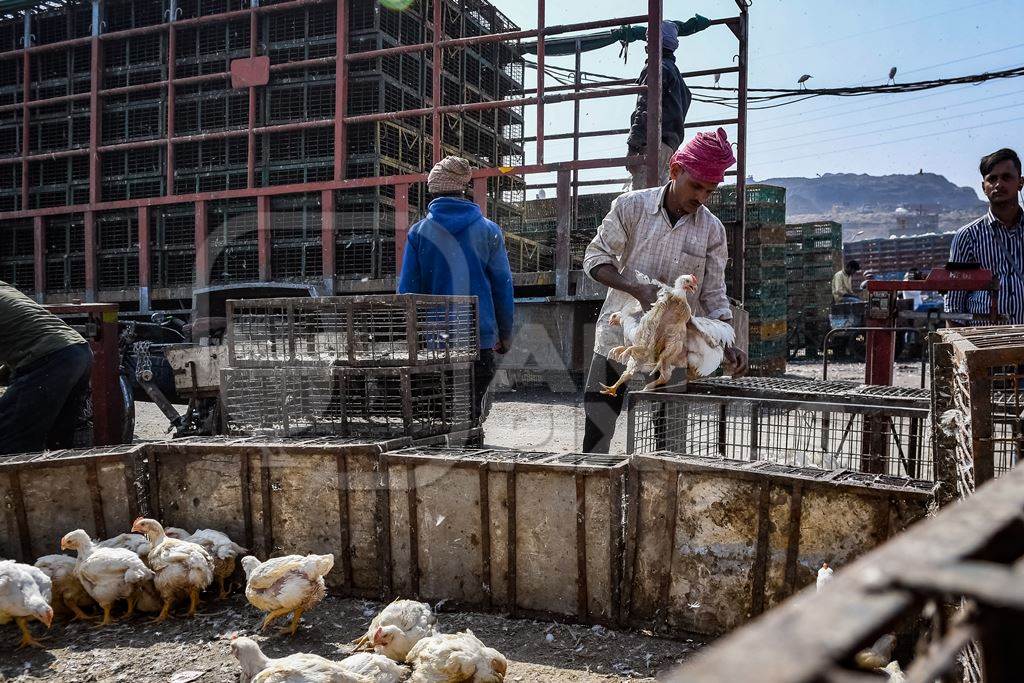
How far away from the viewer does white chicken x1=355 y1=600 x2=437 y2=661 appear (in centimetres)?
263

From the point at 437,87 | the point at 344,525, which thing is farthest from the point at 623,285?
the point at 437,87

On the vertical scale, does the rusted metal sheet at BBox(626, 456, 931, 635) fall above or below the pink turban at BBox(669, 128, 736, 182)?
below

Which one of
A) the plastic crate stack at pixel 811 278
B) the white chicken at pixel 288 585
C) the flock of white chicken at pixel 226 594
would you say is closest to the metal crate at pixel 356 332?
the flock of white chicken at pixel 226 594

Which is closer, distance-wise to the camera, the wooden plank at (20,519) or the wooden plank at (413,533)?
the wooden plank at (413,533)

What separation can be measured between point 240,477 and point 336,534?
1.85 ft

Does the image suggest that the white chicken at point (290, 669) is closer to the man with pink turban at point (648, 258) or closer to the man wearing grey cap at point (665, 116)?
the man with pink turban at point (648, 258)

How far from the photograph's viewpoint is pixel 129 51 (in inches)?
527

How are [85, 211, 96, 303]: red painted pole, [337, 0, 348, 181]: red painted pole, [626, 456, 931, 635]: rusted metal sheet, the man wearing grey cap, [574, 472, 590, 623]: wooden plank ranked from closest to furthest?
[626, 456, 931, 635]: rusted metal sheet, [574, 472, 590, 623]: wooden plank, the man wearing grey cap, [337, 0, 348, 181]: red painted pole, [85, 211, 96, 303]: red painted pole

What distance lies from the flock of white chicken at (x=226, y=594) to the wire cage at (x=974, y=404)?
5.17 feet

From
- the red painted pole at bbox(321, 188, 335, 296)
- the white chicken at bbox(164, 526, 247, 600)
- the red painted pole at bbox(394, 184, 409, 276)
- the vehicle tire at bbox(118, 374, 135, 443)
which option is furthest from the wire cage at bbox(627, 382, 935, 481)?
the red painted pole at bbox(321, 188, 335, 296)

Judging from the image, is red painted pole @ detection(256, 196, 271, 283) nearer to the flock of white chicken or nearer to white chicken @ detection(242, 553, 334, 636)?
the flock of white chicken

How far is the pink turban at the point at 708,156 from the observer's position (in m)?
3.65

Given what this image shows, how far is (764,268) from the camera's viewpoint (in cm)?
1265

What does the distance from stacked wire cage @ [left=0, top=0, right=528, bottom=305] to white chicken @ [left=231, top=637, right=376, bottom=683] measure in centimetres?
899
